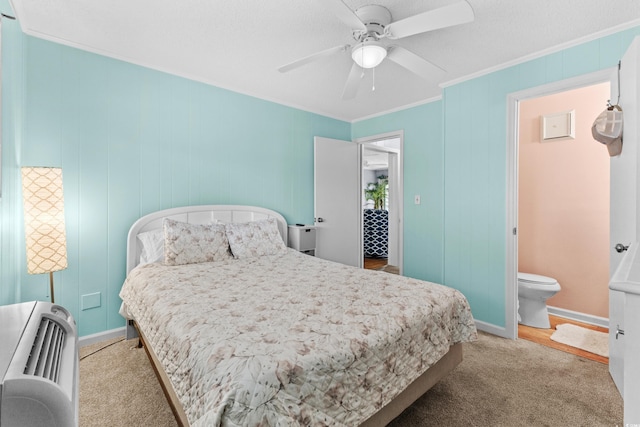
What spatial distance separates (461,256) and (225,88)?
10.2 ft

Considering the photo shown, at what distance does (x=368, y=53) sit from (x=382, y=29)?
17 centimetres

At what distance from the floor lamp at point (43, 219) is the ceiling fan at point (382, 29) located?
5.92 ft

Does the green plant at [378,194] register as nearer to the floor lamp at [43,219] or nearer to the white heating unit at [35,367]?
the floor lamp at [43,219]

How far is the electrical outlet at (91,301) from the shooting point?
2.53 m

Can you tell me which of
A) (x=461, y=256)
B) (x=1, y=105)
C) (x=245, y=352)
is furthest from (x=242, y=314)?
(x=461, y=256)

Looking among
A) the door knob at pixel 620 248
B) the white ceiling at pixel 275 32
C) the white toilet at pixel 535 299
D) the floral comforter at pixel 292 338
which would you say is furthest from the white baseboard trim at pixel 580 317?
the white ceiling at pixel 275 32

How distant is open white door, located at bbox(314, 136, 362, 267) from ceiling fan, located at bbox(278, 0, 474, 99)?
183 cm

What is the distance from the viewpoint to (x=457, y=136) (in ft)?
10.3

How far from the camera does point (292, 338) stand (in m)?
1.25

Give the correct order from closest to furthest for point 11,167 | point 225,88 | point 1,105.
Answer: point 1,105, point 11,167, point 225,88

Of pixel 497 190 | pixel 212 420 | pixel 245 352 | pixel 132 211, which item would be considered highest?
pixel 497 190

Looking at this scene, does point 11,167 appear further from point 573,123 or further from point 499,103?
point 573,123

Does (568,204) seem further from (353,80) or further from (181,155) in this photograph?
(181,155)

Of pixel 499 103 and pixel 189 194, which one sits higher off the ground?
pixel 499 103
